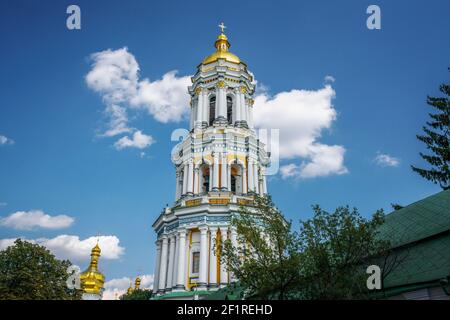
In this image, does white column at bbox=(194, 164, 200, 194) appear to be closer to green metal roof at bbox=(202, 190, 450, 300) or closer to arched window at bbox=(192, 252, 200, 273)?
arched window at bbox=(192, 252, 200, 273)

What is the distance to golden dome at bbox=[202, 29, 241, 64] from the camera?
4503 cm

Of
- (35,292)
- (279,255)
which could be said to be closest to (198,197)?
(35,292)

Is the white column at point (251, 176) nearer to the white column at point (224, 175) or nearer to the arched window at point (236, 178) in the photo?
the arched window at point (236, 178)

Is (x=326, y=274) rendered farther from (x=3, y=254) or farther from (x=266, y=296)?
(x=3, y=254)

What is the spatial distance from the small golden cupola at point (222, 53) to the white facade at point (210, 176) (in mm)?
112

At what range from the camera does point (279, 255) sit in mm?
16172

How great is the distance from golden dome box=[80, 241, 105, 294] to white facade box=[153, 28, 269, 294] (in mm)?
21870

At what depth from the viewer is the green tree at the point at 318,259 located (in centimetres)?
1459

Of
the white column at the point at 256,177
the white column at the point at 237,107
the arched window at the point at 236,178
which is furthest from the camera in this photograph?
the white column at the point at 237,107

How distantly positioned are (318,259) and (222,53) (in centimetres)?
3399

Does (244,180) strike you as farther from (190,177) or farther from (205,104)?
(205,104)

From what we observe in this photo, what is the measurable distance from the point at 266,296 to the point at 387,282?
17.1 ft

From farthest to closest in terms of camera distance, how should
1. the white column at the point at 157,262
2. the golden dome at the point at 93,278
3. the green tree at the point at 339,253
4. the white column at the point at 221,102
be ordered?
the golden dome at the point at 93,278
the white column at the point at 221,102
the white column at the point at 157,262
the green tree at the point at 339,253

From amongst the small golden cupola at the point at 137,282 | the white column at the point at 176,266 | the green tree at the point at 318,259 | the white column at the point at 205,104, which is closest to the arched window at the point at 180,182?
the white column at the point at 205,104
